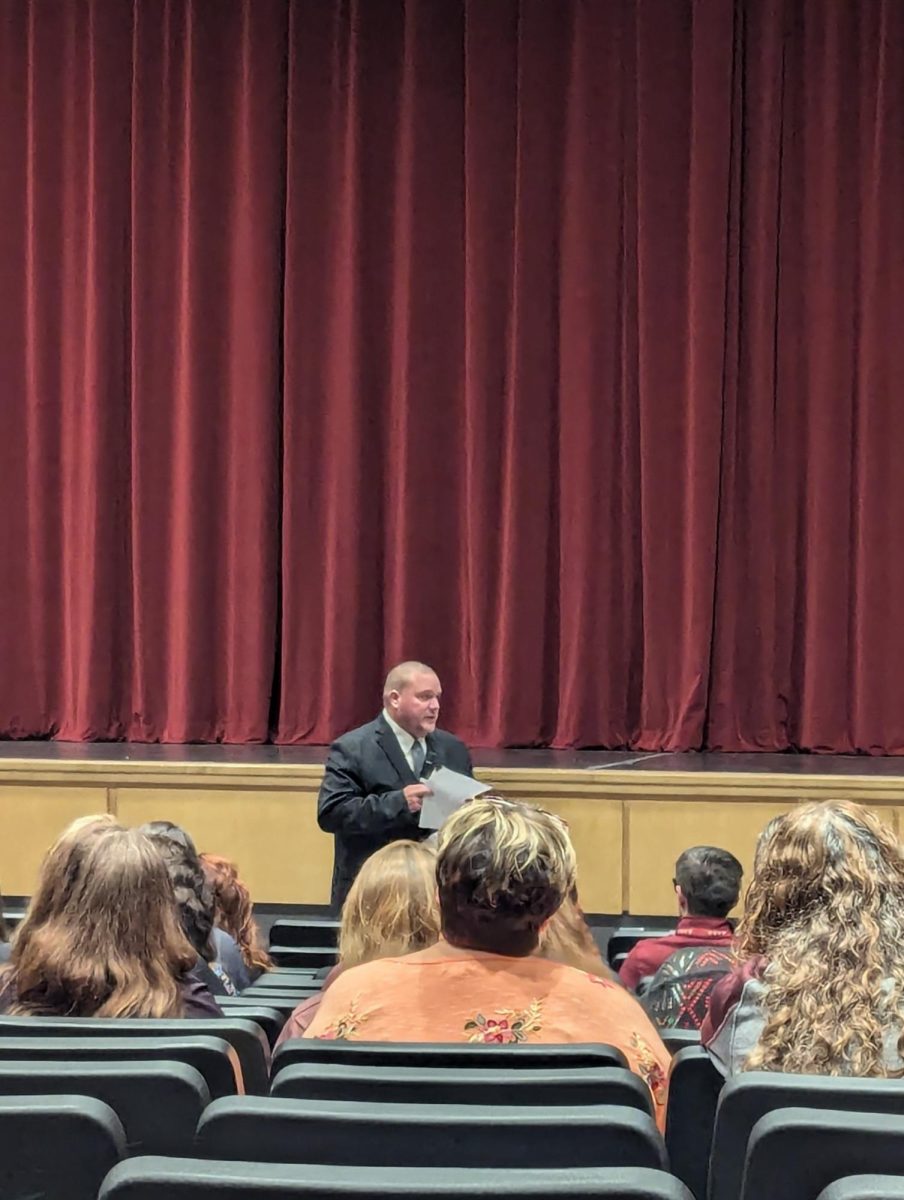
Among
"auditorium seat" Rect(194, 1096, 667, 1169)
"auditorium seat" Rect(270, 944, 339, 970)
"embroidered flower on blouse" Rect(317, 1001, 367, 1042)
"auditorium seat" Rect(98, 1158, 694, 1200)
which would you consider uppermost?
"auditorium seat" Rect(98, 1158, 694, 1200)

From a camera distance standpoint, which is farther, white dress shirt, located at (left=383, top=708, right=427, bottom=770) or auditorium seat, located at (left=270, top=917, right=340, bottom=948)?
white dress shirt, located at (left=383, top=708, right=427, bottom=770)

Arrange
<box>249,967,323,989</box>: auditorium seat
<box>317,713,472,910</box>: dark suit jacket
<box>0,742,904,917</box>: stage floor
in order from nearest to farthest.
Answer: <box>249,967,323,989</box>: auditorium seat
<box>317,713,472,910</box>: dark suit jacket
<box>0,742,904,917</box>: stage floor

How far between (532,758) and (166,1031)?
14.6 feet

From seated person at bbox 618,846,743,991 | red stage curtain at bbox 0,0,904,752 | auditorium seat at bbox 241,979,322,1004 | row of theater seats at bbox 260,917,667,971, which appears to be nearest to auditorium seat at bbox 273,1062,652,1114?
auditorium seat at bbox 241,979,322,1004

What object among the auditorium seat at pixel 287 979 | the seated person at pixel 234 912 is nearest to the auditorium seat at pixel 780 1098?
the auditorium seat at pixel 287 979

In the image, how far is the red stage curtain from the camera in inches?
272

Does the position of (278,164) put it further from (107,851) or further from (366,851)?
(107,851)

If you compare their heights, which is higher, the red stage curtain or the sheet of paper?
the red stage curtain

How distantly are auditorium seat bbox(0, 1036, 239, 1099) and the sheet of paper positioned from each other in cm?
223

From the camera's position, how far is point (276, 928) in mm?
4301

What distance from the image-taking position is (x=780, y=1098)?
1.70m

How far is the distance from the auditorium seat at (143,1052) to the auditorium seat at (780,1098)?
66 centimetres

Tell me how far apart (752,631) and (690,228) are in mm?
1959

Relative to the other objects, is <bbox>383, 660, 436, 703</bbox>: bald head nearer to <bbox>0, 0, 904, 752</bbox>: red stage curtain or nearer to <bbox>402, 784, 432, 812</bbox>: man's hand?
<bbox>402, 784, 432, 812</bbox>: man's hand
